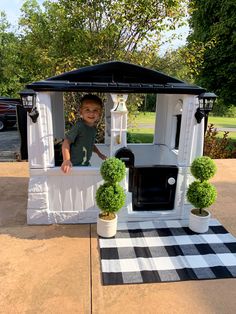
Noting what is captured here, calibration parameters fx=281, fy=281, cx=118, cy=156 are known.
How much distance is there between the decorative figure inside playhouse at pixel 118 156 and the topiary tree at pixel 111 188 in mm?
438

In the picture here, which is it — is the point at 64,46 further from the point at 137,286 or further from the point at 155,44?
the point at 137,286

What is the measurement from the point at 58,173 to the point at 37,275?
4.43ft

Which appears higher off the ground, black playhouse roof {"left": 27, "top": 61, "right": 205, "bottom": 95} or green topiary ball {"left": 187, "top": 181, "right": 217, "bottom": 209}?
black playhouse roof {"left": 27, "top": 61, "right": 205, "bottom": 95}

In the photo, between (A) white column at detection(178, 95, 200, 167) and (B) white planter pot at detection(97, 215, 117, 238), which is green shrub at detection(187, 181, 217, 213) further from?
(B) white planter pot at detection(97, 215, 117, 238)

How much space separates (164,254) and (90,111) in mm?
2122

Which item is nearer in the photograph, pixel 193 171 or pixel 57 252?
pixel 57 252

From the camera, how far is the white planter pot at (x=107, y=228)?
3.55 metres

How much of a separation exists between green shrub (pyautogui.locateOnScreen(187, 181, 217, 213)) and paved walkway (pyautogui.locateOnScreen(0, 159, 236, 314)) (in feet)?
3.41

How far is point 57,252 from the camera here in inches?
131

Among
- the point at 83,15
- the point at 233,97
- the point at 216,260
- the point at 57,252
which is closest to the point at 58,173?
the point at 57,252

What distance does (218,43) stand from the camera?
392 inches

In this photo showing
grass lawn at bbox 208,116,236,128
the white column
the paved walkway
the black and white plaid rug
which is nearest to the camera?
the paved walkway

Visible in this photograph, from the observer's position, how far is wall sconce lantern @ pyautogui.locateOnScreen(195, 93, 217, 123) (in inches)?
144

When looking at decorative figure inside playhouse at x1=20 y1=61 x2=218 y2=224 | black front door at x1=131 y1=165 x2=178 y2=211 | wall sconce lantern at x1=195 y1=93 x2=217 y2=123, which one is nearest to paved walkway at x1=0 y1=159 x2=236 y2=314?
decorative figure inside playhouse at x1=20 y1=61 x2=218 y2=224
